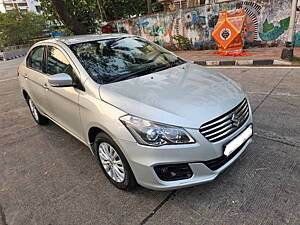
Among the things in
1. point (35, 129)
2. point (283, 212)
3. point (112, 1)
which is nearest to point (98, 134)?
point (283, 212)

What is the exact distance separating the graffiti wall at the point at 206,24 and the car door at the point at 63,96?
29.9 ft

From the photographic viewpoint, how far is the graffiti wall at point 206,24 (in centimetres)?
921

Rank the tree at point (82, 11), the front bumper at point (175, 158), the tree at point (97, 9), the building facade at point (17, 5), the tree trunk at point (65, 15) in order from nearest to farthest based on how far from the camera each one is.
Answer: the front bumper at point (175, 158) < the tree trunk at point (65, 15) < the tree at point (97, 9) < the tree at point (82, 11) < the building facade at point (17, 5)

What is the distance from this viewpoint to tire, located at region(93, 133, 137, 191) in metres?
2.12

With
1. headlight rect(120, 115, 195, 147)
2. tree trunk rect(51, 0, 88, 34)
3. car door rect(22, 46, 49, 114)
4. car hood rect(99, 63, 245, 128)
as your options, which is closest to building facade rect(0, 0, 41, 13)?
tree trunk rect(51, 0, 88, 34)

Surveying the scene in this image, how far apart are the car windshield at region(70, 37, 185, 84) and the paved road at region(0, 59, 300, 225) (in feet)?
3.89

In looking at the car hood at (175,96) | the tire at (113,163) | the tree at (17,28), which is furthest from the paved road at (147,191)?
the tree at (17,28)

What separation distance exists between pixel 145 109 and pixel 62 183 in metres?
1.44

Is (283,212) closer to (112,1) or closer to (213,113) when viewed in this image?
(213,113)

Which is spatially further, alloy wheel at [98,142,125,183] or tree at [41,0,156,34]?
tree at [41,0,156,34]

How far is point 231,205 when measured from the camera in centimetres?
202

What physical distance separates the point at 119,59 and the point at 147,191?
1588 mm

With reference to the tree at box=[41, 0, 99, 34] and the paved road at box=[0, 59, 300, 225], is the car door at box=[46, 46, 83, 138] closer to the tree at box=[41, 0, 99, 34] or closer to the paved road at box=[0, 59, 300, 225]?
the paved road at box=[0, 59, 300, 225]

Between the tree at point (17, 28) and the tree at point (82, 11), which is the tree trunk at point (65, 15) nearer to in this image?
the tree at point (82, 11)
